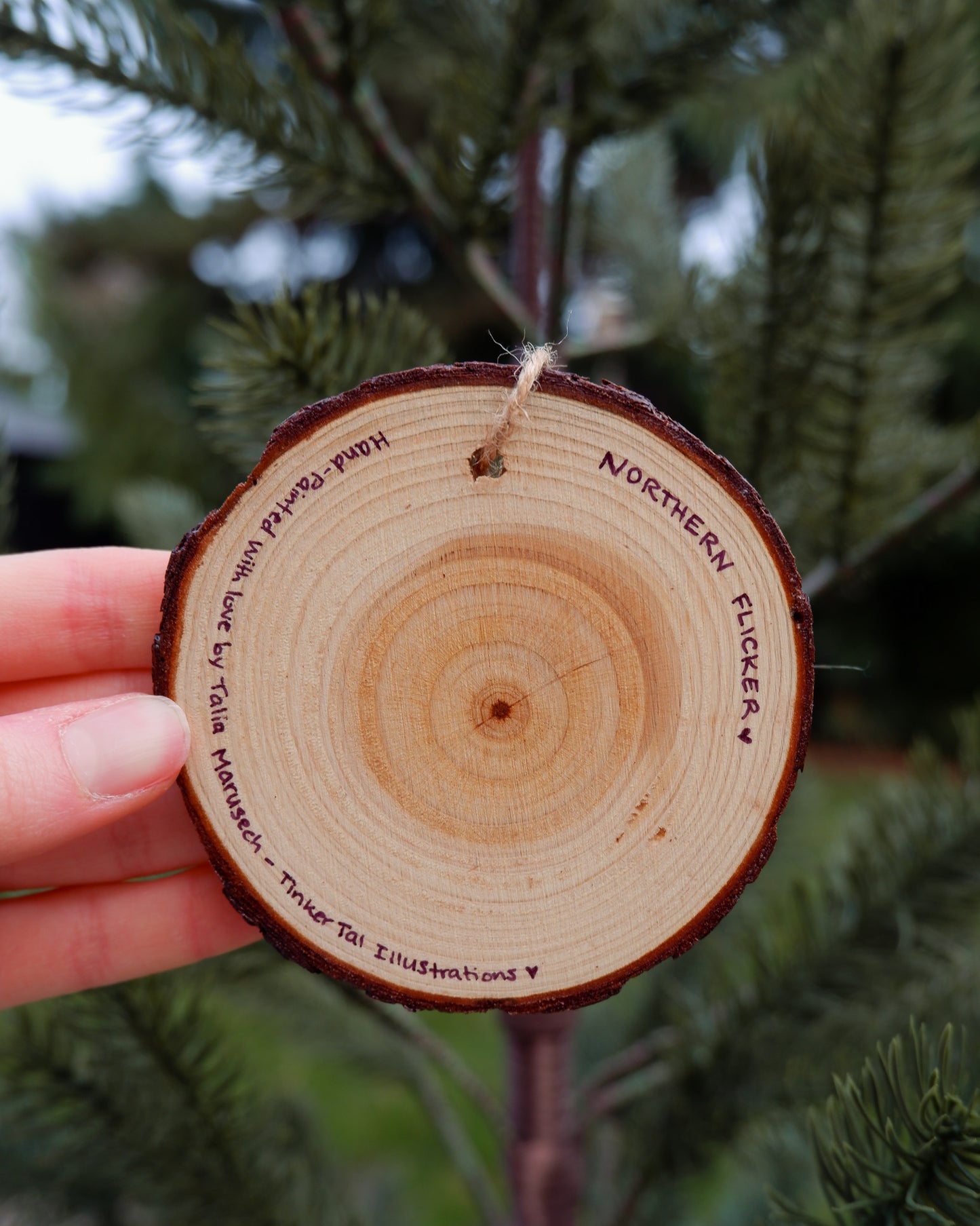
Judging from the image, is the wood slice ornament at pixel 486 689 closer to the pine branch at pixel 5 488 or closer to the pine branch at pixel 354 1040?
the pine branch at pixel 5 488

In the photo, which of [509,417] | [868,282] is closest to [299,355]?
Result: [509,417]

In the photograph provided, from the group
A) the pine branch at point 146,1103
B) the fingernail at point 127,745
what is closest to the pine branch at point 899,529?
the fingernail at point 127,745

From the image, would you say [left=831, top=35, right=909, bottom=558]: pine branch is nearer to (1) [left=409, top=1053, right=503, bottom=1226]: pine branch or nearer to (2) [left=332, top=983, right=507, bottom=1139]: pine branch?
(2) [left=332, top=983, right=507, bottom=1139]: pine branch

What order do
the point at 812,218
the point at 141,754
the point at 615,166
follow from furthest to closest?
the point at 615,166, the point at 812,218, the point at 141,754

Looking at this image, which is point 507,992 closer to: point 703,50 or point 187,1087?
point 187,1087

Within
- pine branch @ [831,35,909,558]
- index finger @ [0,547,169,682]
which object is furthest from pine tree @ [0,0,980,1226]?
index finger @ [0,547,169,682]

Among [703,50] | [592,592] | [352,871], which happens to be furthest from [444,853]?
[703,50]
